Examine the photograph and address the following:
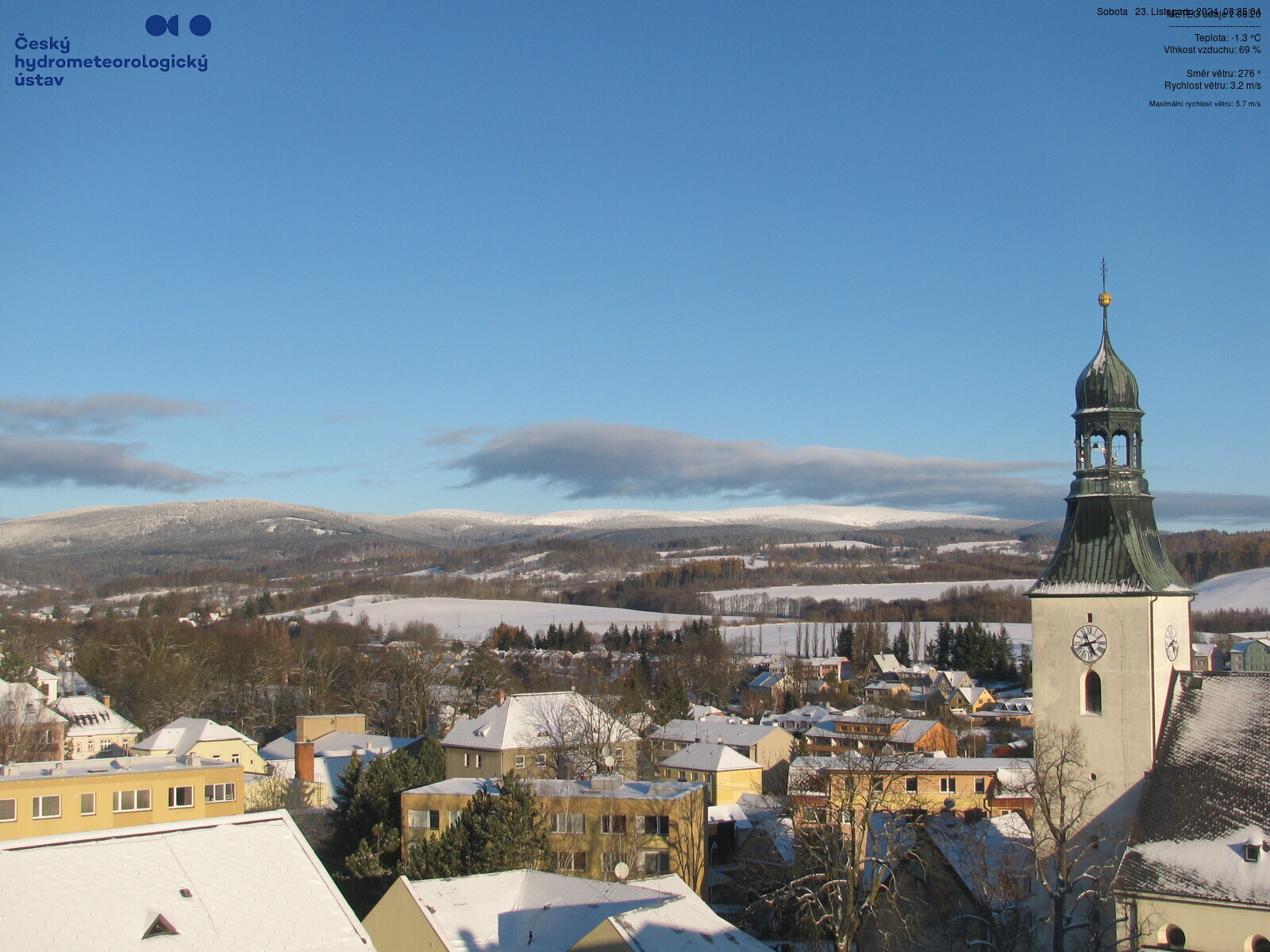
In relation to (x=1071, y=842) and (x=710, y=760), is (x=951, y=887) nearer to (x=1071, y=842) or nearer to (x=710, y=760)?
(x=1071, y=842)

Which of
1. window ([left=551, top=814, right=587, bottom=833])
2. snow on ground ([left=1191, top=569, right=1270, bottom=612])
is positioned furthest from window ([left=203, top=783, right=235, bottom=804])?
snow on ground ([left=1191, top=569, right=1270, bottom=612])

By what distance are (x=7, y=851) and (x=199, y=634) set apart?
403 feet

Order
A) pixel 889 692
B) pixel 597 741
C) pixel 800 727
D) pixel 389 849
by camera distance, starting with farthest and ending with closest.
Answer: pixel 889 692, pixel 800 727, pixel 597 741, pixel 389 849

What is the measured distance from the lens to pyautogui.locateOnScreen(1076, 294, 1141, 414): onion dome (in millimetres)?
31500

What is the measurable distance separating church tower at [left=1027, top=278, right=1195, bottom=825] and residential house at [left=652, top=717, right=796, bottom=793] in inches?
1598

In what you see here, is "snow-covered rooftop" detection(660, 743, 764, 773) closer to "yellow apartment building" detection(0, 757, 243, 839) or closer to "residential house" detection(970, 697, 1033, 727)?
"yellow apartment building" detection(0, 757, 243, 839)

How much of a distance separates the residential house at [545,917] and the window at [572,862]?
28.4 ft

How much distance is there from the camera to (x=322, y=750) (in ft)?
235

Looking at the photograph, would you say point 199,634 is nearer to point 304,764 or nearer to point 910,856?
point 304,764

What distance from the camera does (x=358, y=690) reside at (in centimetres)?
10100

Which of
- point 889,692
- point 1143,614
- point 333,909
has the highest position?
point 1143,614

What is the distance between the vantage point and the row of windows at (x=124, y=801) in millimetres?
38000

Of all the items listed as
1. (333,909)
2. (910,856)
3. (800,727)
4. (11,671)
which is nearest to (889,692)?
(800,727)

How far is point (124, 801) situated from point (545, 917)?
20.6 metres
